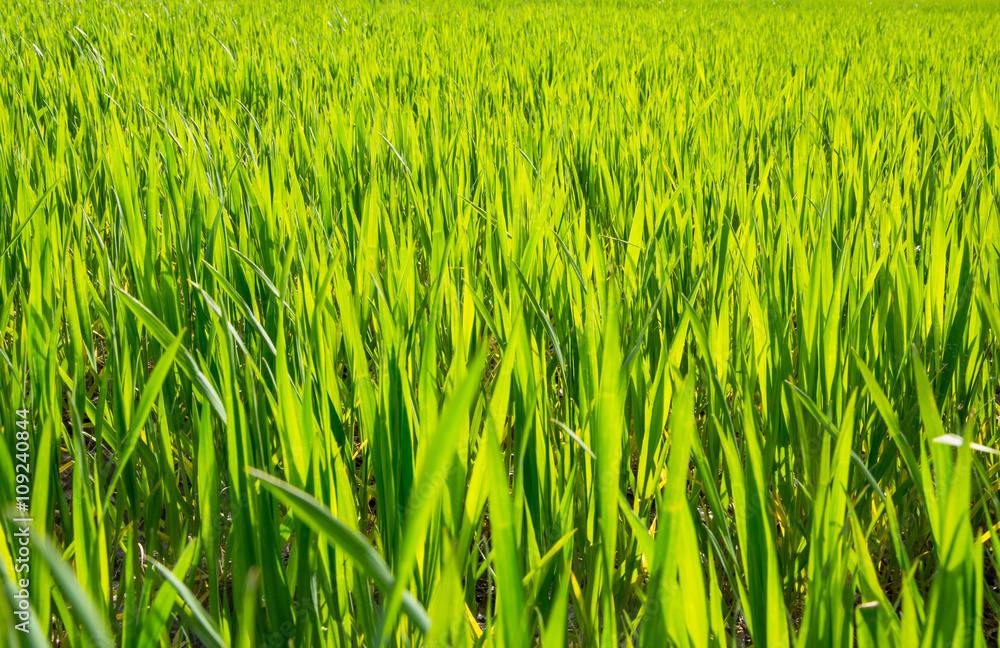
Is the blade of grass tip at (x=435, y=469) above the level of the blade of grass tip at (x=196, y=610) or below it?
above

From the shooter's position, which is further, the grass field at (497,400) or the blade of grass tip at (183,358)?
the blade of grass tip at (183,358)

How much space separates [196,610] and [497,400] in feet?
0.75

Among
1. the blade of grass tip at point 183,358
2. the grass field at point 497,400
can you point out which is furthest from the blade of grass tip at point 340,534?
the blade of grass tip at point 183,358

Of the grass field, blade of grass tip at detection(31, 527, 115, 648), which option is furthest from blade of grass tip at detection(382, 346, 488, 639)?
blade of grass tip at detection(31, 527, 115, 648)

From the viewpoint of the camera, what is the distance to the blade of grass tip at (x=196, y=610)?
0.31 meters

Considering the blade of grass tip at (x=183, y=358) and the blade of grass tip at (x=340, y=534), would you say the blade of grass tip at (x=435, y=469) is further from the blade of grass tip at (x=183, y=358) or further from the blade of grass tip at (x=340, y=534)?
the blade of grass tip at (x=183, y=358)

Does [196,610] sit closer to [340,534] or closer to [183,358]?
[340,534]

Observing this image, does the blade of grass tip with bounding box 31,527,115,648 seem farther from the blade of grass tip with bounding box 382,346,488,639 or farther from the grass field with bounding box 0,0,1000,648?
the blade of grass tip with bounding box 382,346,488,639

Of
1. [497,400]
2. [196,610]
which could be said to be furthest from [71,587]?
[497,400]

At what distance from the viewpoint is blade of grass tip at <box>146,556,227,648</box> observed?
0.31 metres

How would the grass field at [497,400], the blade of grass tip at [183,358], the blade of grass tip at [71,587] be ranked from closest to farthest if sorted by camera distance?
the blade of grass tip at [71,587], the grass field at [497,400], the blade of grass tip at [183,358]

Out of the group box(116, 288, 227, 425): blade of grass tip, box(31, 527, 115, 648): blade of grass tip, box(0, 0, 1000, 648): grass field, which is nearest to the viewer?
box(31, 527, 115, 648): blade of grass tip

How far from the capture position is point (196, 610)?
0.33 metres

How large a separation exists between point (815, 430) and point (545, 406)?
0.91 ft
